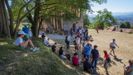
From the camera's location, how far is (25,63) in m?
14.4

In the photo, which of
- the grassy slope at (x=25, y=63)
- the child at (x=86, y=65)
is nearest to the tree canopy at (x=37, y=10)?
the child at (x=86, y=65)

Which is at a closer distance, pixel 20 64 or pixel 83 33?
pixel 20 64

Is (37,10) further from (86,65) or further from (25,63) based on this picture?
(25,63)

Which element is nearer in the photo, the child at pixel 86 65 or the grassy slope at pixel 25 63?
the grassy slope at pixel 25 63

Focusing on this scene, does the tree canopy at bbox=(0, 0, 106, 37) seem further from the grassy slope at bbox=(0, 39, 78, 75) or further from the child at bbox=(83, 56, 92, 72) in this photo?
the grassy slope at bbox=(0, 39, 78, 75)

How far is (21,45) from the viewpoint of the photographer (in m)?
17.1

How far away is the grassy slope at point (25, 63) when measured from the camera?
13719mm

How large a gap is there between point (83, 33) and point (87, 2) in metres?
7.22

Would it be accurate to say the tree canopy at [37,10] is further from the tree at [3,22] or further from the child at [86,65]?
the child at [86,65]

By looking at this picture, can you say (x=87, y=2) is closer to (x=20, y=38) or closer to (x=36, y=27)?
(x=36, y=27)

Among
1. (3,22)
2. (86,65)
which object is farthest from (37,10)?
(86,65)

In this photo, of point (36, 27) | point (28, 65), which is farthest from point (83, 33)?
point (28, 65)

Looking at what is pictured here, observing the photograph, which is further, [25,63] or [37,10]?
[37,10]

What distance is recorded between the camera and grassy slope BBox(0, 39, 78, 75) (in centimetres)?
1372
